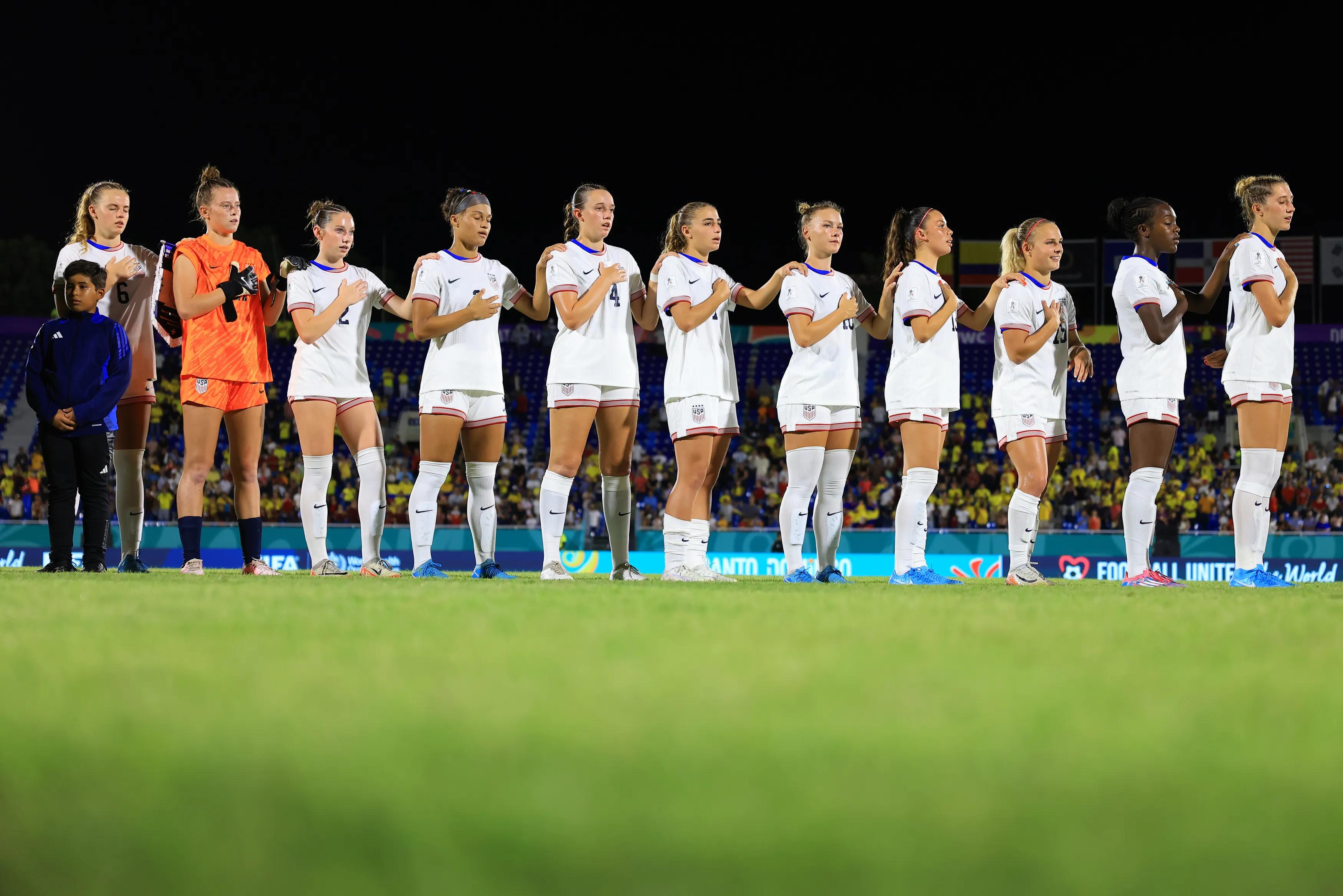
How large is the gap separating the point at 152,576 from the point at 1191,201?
32.7 m

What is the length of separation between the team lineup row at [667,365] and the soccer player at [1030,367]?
0.06 ft

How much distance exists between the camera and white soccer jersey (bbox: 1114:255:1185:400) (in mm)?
6840

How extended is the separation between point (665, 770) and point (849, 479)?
878 inches

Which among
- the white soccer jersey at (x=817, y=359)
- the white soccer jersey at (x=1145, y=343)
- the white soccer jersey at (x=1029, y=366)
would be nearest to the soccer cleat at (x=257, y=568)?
the white soccer jersey at (x=817, y=359)

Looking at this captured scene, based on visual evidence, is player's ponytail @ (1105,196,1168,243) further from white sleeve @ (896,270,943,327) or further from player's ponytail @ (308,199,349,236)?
player's ponytail @ (308,199,349,236)

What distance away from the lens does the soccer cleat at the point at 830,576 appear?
23.1ft

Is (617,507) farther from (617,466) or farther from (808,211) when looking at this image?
(808,211)

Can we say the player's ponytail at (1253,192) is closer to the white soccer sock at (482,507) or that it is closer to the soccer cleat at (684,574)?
the soccer cleat at (684,574)

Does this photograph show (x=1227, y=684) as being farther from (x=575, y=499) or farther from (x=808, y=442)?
(x=575, y=499)

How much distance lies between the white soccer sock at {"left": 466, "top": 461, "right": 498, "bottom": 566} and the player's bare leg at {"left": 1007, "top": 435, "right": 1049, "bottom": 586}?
10.3 feet

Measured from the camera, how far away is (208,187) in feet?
23.1

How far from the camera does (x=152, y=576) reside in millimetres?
6324

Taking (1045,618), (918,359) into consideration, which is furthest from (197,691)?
(918,359)

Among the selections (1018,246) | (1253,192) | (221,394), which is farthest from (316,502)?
(1253,192)
